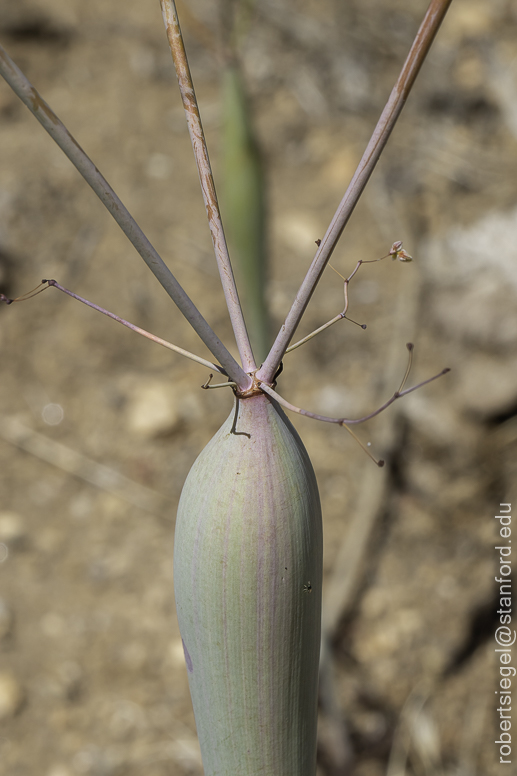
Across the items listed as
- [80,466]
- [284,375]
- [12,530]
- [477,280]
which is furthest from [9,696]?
[477,280]

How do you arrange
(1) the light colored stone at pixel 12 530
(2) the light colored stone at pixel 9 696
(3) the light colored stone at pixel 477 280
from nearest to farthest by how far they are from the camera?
(2) the light colored stone at pixel 9 696 < (1) the light colored stone at pixel 12 530 < (3) the light colored stone at pixel 477 280

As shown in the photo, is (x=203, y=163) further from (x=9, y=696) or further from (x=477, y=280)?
(x=477, y=280)

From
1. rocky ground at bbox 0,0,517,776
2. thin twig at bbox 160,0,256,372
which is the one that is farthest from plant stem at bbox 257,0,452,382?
rocky ground at bbox 0,0,517,776

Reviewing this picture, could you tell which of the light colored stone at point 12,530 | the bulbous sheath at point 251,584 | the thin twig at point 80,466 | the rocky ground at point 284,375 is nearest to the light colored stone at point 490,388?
the rocky ground at point 284,375

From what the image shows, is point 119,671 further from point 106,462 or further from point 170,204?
point 170,204

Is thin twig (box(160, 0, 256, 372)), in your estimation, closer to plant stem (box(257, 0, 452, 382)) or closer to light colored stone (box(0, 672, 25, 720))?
plant stem (box(257, 0, 452, 382))

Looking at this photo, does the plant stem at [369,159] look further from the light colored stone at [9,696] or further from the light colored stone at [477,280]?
the light colored stone at [477,280]

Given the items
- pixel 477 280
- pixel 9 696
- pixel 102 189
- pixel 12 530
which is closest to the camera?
pixel 102 189

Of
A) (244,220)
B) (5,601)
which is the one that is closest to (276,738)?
(244,220)
